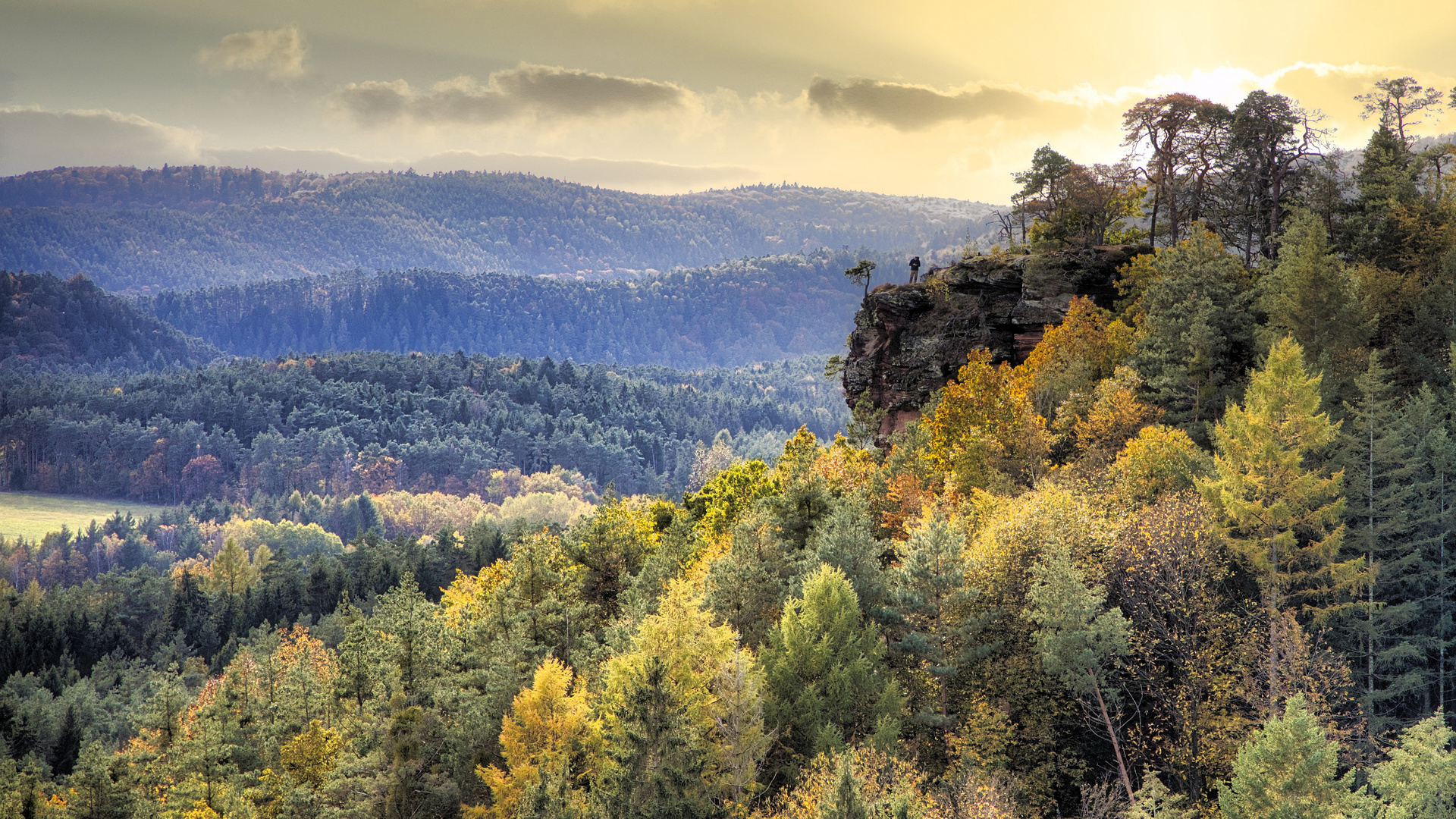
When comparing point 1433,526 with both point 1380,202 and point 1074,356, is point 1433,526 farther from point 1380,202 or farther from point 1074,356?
point 1380,202

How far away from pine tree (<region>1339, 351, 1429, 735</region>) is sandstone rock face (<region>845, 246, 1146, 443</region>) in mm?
24280

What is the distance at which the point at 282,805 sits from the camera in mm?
49250

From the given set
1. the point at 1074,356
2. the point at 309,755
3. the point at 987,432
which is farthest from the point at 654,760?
the point at 1074,356

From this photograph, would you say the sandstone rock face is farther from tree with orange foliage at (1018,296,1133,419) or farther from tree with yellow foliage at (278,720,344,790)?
tree with yellow foliage at (278,720,344,790)

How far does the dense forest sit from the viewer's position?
124 feet

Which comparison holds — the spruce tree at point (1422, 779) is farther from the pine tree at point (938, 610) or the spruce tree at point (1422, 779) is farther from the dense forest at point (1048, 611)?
the pine tree at point (938, 610)

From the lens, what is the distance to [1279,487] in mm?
43781

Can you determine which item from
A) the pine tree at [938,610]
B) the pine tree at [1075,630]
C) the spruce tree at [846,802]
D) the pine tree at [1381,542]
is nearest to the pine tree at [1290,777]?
the pine tree at [1075,630]

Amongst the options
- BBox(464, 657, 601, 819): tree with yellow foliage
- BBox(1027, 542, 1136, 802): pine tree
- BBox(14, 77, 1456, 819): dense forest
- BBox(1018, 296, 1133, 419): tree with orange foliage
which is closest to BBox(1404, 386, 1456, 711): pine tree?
BBox(14, 77, 1456, 819): dense forest

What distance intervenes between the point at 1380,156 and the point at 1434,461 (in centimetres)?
2834

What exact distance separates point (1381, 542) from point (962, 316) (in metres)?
33.9

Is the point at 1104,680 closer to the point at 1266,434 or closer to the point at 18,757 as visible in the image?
the point at 1266,434

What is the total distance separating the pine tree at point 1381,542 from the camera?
1790 inches

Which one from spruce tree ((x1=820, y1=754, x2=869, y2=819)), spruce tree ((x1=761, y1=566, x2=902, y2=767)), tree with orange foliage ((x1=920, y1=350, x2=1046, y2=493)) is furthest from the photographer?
tree with orange foliage ((x1=920, y1=350, x2=1046, y2=493))
